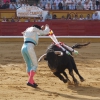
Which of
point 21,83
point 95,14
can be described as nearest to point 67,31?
point 95,14

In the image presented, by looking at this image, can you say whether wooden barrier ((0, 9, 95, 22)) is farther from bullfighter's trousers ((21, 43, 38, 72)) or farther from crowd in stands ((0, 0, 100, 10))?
bullfighter's trousers ((21, 43, 38, 72))

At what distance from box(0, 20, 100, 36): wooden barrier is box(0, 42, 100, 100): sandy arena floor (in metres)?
4.09

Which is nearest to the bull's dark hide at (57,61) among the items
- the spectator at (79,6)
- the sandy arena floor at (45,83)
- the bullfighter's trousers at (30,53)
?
the bullfighter's trousers at (30,53)

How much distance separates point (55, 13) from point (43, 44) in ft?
8.10

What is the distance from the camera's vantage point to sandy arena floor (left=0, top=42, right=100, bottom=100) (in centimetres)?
604

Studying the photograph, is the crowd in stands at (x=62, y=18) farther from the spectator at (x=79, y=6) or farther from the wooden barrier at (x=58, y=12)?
the spectator at (x=79, y=6)

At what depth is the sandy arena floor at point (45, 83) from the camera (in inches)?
238

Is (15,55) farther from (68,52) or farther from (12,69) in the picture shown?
(68,52)

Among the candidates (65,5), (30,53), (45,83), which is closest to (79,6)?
(65,5)

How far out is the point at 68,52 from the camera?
270 inches

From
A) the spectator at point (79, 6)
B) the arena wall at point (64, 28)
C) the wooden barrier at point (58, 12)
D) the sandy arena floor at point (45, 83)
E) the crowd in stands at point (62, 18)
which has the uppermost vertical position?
the spectator at point (79, 6)

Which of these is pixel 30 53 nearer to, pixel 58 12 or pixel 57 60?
pixel 57 60

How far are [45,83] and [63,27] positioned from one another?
8.21 meters

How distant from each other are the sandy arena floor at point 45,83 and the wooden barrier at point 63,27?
161 inches
